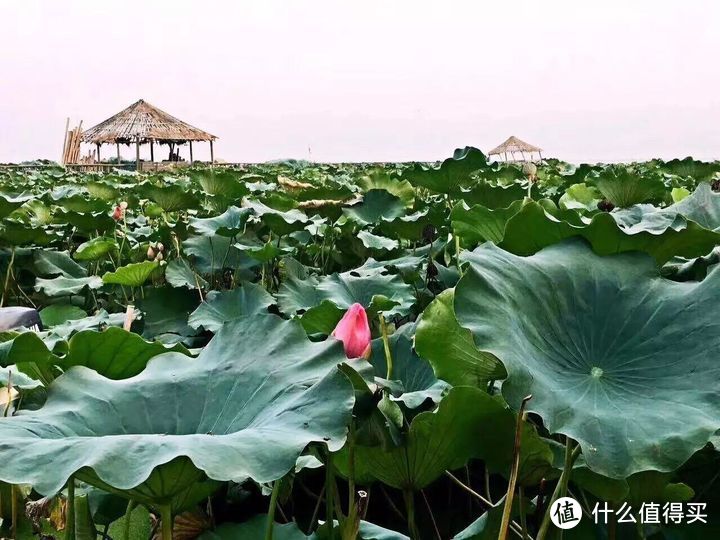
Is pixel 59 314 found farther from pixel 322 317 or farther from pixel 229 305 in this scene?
pixel 322 317

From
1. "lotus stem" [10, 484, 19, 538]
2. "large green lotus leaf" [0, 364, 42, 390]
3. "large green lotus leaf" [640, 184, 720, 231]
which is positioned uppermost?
"large green lotus leaf" [640, 184, 720, 231]

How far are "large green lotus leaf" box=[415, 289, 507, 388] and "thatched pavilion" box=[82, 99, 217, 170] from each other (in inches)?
715

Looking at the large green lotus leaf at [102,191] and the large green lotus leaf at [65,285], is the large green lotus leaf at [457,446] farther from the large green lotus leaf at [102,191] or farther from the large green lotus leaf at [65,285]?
the large green lotus leaf at [102,191]

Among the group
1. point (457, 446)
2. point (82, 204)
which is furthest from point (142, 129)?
point (457, 446)

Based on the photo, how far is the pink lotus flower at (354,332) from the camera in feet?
2.69

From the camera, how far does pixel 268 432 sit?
60 cm

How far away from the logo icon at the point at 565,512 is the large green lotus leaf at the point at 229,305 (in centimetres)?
104

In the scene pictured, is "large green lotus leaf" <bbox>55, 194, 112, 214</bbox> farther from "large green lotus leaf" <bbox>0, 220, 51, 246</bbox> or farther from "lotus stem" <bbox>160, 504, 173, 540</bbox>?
"lotus stem" <bbox>160, 504, 173, 540</bbox>

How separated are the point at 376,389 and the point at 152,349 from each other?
0.28 m

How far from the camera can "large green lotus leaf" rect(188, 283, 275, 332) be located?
5.44 ft

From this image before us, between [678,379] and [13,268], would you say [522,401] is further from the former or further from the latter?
[13,268]

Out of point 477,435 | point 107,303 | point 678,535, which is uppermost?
point 477,435

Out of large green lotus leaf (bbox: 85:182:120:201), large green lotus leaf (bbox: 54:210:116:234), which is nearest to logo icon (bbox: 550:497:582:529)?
large green lotus leaf (bbox: 54:210:116:234)

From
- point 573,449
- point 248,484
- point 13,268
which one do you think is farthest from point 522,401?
point 13,268
